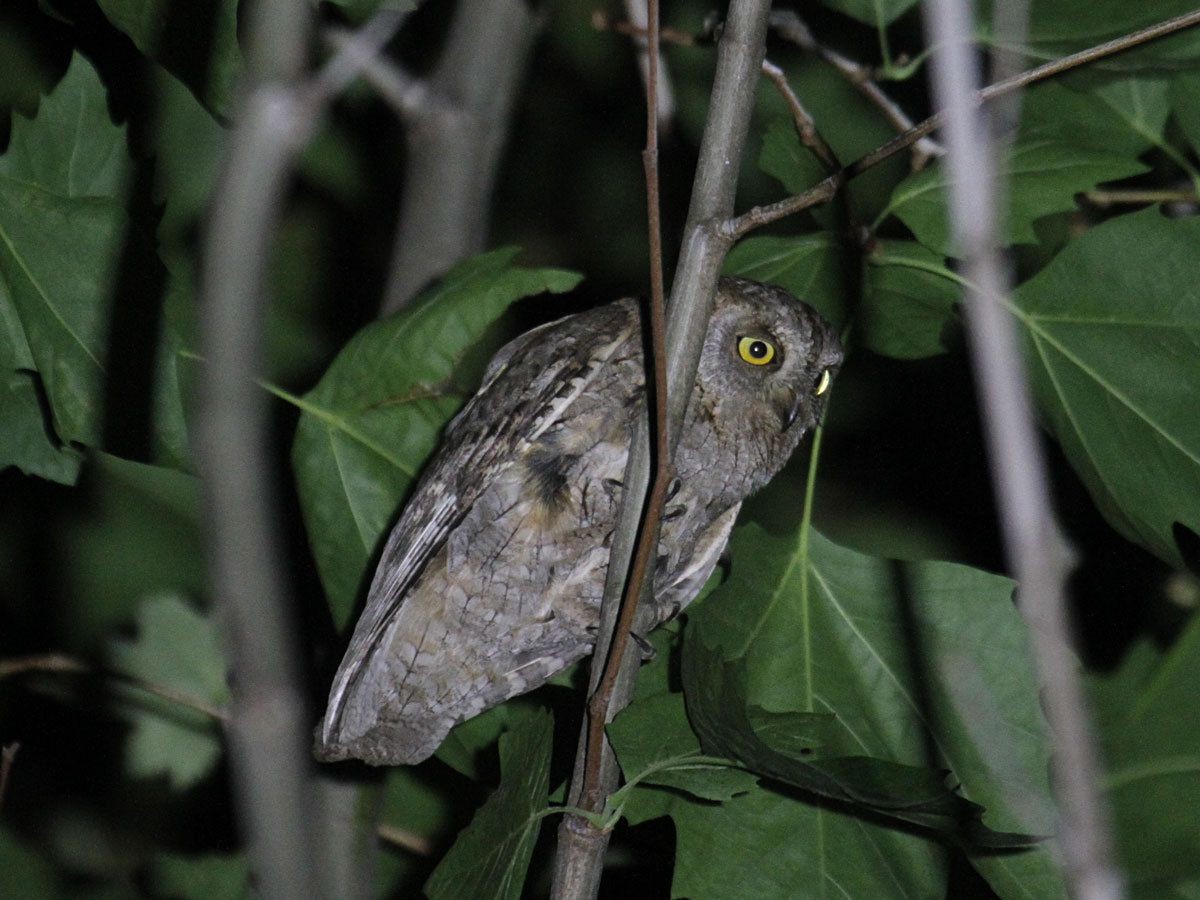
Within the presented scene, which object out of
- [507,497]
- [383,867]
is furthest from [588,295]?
[383,867]

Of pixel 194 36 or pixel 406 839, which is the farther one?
pixel 406 839

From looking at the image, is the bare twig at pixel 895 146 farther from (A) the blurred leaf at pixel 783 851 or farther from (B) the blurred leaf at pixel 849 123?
(B) the blurred leaf at pixel 849 123

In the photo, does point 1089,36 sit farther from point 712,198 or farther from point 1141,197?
point 712,198

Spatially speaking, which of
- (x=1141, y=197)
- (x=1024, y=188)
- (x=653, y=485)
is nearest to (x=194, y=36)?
(x=653, y=485)

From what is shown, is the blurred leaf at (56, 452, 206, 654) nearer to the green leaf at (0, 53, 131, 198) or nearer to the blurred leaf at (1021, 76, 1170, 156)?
the green leaf at (0, 53, 131, 198)

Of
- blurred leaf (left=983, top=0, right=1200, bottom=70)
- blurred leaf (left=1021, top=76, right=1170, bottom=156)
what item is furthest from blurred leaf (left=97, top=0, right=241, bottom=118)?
blurred leaf (left=1021, top=76, right=1170, bottom=156)

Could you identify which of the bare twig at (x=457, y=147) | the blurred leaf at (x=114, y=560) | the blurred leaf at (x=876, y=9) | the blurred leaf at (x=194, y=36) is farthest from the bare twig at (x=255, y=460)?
the blurred leaf at (x=114, y=560)

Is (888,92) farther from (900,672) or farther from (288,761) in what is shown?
→ (288,761)
